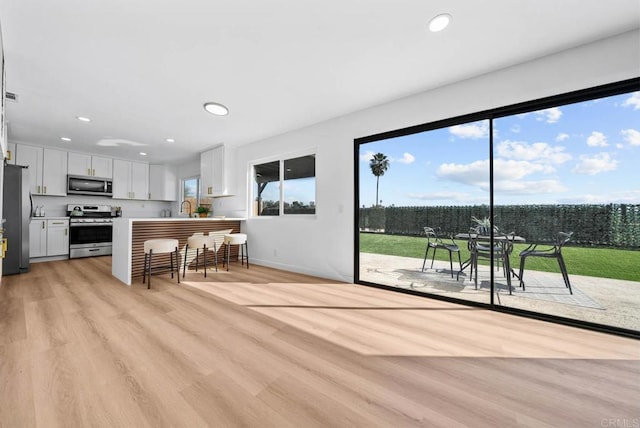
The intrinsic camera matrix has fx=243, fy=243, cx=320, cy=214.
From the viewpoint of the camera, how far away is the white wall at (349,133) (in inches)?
82.0

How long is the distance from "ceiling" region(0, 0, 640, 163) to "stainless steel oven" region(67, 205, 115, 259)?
2.53 metres

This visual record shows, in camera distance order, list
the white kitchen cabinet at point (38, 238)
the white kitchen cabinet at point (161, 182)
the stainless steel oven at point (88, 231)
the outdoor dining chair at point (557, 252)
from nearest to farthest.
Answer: the outdoor dining chair at point (557, 252) < the white kitchen cabinet at point (38, 238) < the stainless steel oven at point (88, 231) < the white kitchen cabinet at point (161, 182)

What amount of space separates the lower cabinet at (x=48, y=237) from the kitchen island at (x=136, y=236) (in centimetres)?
224

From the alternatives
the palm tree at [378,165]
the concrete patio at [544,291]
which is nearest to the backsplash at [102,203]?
the palm tree at [378,165]

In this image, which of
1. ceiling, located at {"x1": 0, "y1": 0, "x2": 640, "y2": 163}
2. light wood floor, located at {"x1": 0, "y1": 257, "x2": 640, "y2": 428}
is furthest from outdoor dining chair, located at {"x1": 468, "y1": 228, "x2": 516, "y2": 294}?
ceiling, located at {"x1": 0, "y1": 0, "x2": 640, "y2": 163}

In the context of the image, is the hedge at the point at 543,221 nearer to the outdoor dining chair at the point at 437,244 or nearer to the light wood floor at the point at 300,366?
the outdoor dining chair at the point at 437,244

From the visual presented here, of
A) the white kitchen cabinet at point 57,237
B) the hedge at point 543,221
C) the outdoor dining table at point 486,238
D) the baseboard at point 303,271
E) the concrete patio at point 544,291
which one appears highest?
the hedge at point 543,221

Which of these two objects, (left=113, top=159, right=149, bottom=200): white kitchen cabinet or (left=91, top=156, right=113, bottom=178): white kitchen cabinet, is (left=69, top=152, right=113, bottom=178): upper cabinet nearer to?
(left=91, top=156, right=113, bottom=178): white kitchen cabinet

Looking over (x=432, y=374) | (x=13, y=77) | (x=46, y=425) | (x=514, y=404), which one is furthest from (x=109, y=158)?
(x=514, y=404)

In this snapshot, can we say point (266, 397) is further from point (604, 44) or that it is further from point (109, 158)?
point (109, 158)

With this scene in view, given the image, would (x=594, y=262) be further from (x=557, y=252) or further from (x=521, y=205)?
(x=521, y=205)

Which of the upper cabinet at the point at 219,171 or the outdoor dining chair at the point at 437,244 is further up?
the upper cabinet at the point at 219,171

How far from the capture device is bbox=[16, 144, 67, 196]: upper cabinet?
4.83 m

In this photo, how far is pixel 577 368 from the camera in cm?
157
